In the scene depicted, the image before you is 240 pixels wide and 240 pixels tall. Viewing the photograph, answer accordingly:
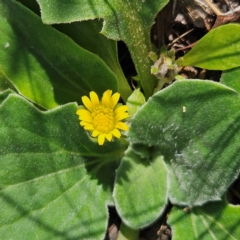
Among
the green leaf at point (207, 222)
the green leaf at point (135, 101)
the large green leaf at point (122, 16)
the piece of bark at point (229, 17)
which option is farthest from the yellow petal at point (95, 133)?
the piece of bark at point (229, 17)

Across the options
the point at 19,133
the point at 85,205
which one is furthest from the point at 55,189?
the point at 19,133

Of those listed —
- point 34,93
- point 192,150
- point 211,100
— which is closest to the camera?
point 211,100

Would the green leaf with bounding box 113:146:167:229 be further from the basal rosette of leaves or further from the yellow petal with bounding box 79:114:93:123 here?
the yellow petal with bounding box 79:114:93:123

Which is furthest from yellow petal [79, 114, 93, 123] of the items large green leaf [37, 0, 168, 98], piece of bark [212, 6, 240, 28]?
piece of bark [212, 6, 240, 28]

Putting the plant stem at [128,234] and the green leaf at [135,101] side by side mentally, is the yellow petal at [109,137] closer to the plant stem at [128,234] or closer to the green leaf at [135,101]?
the green leaf at [135,101]

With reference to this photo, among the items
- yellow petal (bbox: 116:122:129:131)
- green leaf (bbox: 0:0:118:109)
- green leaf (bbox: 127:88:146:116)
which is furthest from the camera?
green leaf (bbox: 127:88:146:116)

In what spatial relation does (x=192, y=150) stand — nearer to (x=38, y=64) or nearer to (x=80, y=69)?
(x=80, y=69)
